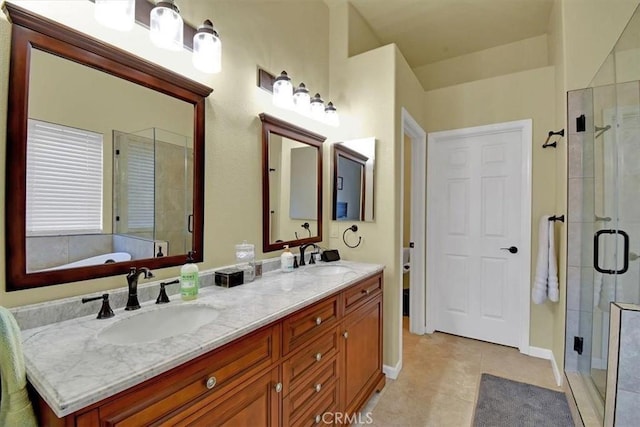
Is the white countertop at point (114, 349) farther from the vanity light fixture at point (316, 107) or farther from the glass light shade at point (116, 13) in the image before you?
the vanity light fixture at point (316, 107)

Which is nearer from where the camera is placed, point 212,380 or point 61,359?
point 61,359

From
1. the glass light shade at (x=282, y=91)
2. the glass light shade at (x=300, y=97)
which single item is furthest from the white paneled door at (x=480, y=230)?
the glass light shade at (x=282, y=91)

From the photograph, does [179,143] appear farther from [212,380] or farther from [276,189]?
[212,380]

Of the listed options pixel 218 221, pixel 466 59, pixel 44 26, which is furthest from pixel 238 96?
pixel 466 59

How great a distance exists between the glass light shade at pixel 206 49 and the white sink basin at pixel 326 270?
1.34m

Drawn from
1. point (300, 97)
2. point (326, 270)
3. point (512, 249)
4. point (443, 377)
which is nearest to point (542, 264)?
point (512, 249)

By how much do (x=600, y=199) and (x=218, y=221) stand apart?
2493 millimetres

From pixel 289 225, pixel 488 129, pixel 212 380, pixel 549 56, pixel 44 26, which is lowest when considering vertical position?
pixel 212 380

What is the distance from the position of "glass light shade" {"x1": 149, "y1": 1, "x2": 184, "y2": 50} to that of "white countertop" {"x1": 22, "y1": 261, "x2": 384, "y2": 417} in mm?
1128

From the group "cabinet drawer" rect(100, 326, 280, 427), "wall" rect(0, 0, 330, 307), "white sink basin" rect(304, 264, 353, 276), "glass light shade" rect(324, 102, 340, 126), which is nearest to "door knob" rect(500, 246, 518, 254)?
"white sink basin" rect(304, 264, 353, 276)

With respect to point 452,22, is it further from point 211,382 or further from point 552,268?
point 211,382

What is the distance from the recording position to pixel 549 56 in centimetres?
291

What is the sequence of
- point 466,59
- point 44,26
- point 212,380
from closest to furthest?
point 212,380, point 44,26, point 466,59

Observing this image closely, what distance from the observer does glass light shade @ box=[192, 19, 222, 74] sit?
4.75 feet
